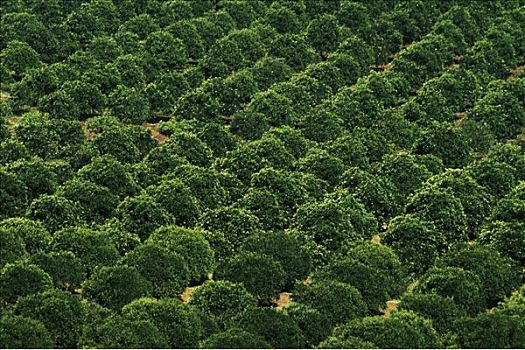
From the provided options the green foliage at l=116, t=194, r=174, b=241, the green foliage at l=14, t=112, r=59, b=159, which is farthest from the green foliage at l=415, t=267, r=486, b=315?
the green foliage at l=14, t=112, r=59, b=159

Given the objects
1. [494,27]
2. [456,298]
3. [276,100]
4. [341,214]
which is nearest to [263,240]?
[341,214]

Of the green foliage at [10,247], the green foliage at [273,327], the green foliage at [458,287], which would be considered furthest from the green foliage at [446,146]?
the green foliage at [10,247]

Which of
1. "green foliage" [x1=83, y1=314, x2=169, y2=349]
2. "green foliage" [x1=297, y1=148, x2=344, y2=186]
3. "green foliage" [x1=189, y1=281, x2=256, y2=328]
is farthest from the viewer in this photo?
"green foliage" [x1=297, y1=148, x2=344, y2=186]

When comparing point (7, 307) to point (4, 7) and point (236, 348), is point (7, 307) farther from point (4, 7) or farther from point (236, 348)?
point (4, 7)

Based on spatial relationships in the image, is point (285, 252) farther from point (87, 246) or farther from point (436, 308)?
point (87, 246)

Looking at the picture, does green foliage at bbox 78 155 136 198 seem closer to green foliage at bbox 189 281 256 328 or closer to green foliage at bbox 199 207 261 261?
green foliage at bbox 199 207 261 261

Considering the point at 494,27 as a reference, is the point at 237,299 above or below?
below

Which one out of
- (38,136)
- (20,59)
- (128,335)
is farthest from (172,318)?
(20,59)

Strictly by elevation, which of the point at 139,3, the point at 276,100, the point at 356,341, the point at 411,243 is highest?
the point at 139,3

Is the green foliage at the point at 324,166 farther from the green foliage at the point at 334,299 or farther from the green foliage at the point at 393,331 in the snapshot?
the green foliage at the point at 393,331
